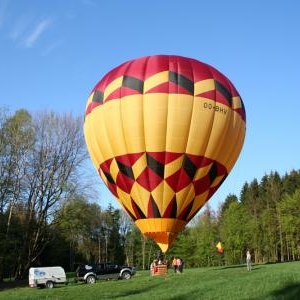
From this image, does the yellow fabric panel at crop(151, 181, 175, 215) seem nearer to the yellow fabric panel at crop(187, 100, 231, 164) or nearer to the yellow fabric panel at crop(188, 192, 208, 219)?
the yellow fabric panel at crop(188, 192, 208, 219)

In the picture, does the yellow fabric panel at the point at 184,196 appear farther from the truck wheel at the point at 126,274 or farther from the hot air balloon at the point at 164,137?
the truck wheel at the point at 126,274

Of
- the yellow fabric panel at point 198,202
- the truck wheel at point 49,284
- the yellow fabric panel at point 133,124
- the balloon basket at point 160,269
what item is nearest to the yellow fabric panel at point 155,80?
the yellow fabric panel at point 133,124

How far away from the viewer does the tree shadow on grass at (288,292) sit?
12.7 meters

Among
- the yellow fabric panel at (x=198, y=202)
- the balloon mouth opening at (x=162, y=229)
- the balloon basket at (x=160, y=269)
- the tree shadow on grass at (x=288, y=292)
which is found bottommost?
the tree shadow on grass at (x=288, y=292)

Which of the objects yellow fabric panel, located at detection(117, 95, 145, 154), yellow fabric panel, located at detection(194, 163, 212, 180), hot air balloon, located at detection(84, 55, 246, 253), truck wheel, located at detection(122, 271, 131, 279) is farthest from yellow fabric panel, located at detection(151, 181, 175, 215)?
truck wheel, located at detection(122, 271, 131, 279)

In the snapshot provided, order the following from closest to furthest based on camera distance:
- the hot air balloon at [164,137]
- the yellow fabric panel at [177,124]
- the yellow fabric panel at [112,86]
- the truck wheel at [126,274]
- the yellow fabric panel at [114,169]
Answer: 1. the yellow fabric panel at [177,124]
2. the hot air balloon at [164,137]
3. the yellow fabric panel at [114,169]
4. the yellow fabric panel at [112,86]
5. the truck wheel at [126,274]

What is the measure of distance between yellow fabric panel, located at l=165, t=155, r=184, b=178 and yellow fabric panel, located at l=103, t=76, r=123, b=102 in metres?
3.71

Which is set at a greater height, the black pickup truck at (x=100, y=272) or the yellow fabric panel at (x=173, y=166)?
the yellow fabric panel at (x=173, y=166)

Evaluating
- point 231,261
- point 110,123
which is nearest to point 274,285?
point 110,123

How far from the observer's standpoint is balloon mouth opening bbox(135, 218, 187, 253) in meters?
19.8

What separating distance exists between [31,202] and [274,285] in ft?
92.1

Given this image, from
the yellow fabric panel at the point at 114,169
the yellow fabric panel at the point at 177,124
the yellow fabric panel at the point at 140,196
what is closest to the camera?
the yellow fabric panel at the point at 177,124

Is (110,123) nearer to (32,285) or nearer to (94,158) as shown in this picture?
(94,158)

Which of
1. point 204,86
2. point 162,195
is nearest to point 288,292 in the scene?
point 162,195
